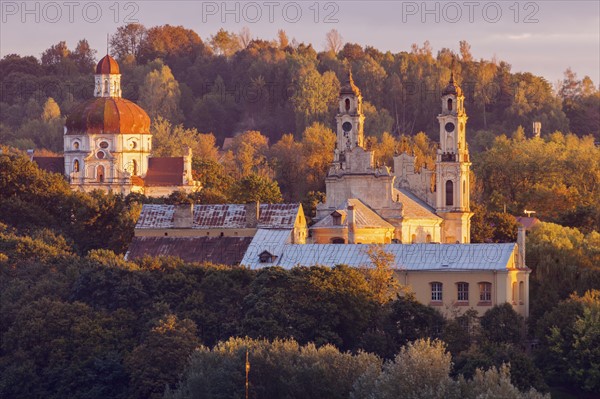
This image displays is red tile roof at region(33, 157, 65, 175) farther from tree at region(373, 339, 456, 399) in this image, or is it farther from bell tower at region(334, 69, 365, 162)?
tree at region(373, 339, 456, 399)

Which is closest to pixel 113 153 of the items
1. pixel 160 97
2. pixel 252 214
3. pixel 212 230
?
pixel 160 97

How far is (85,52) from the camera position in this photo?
641ft

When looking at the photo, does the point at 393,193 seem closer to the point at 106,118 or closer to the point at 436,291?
the point at 436,291

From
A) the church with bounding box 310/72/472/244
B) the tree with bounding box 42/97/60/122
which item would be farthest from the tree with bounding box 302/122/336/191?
the tree with bounding box 42/97/60/122

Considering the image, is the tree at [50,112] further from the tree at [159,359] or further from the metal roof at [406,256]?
the tree at [159,359]

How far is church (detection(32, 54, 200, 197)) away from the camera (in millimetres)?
135125

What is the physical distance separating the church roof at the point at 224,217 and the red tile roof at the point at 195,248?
692 millimetres

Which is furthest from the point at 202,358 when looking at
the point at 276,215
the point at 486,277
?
the point at 276,215

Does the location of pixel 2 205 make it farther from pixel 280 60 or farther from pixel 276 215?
pixel 280 60

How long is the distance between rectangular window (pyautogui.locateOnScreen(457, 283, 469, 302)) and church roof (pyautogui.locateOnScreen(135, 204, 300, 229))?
1159 cm

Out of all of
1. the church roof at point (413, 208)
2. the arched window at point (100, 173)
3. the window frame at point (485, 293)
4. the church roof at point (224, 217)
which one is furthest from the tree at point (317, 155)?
the window frame at point (485, 293)

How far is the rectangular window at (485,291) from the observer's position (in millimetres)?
78938

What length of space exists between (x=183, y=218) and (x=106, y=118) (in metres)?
50.1

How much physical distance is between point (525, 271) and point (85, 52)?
118992mm
